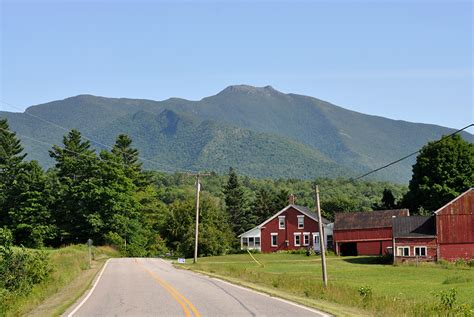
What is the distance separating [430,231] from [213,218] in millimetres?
33193

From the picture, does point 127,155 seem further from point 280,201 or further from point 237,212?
point 280,201

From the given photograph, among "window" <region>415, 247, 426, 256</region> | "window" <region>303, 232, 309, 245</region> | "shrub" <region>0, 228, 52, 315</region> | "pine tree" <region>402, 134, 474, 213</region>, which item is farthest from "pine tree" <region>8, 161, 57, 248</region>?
"shrub" <region>0, 228, 52, 315</region>

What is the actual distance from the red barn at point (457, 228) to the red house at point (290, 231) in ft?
79.8

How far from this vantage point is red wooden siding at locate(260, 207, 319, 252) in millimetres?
99637

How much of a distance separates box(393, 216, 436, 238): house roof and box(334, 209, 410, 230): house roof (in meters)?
9.14

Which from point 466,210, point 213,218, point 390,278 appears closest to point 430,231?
point 466,210

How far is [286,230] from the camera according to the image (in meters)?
101

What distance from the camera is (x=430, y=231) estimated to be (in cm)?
7669

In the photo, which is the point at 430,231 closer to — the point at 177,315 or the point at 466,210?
the point at 466,210

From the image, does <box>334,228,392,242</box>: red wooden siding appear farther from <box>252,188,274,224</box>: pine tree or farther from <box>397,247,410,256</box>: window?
<box>252,188,274,224</box>: pine tree

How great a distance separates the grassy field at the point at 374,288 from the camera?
23703mm

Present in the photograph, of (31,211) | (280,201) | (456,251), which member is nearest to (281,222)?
(280,201)

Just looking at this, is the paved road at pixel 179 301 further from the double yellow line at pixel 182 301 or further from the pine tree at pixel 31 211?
the pine tree at pixel 31 211

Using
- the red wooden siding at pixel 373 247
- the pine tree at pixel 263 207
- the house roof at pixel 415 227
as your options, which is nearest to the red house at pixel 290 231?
the red wooden siding at pixel 373 247
